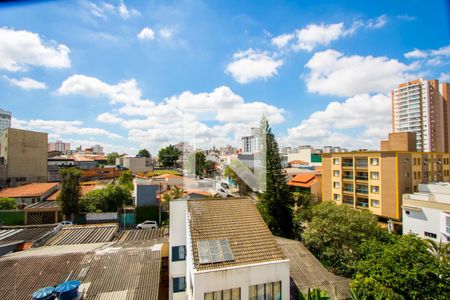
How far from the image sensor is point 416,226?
39.6 ft

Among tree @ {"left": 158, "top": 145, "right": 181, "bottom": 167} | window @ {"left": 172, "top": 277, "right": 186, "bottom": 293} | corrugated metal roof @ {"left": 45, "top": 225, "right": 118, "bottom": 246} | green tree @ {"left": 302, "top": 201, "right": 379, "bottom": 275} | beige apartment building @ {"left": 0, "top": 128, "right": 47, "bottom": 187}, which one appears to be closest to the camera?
window @ {"left": 172, "top": 277, "right": 186, "bottom": 293}

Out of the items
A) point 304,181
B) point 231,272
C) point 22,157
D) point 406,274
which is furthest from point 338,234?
point 22,157

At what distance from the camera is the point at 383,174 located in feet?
49.2

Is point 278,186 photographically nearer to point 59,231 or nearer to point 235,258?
point 235,258

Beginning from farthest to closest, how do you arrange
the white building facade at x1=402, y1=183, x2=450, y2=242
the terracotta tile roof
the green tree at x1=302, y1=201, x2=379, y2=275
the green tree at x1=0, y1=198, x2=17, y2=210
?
the green tree at x1=0, y1=198, x2=17, y2=210 < the white building facade at x1=402, y1=183, x2=450, y2=242 < the green tree at x1=302, y1=201, x2=379, y2=275 < the terracotta tile roof

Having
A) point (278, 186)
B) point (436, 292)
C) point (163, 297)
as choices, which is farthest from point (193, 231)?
point (278, 186)

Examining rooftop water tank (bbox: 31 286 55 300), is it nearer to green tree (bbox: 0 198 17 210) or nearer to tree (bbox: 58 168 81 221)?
tree (bbox: 58 168 81 221)

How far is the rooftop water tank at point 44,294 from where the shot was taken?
4648 mm

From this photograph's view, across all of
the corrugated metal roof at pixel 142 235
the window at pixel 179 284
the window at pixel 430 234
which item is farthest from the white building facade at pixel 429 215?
the corrugated metal roof at pixel 142 235

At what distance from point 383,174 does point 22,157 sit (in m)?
29.3

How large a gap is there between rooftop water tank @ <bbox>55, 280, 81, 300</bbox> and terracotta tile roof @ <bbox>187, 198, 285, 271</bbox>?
2.66m

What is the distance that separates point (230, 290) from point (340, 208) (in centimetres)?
704

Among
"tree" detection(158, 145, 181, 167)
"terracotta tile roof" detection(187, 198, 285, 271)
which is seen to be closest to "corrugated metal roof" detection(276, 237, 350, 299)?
"terracotta tile roof" detection(187, 198, 285, 271)

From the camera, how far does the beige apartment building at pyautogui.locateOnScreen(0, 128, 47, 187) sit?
19.2 metres
